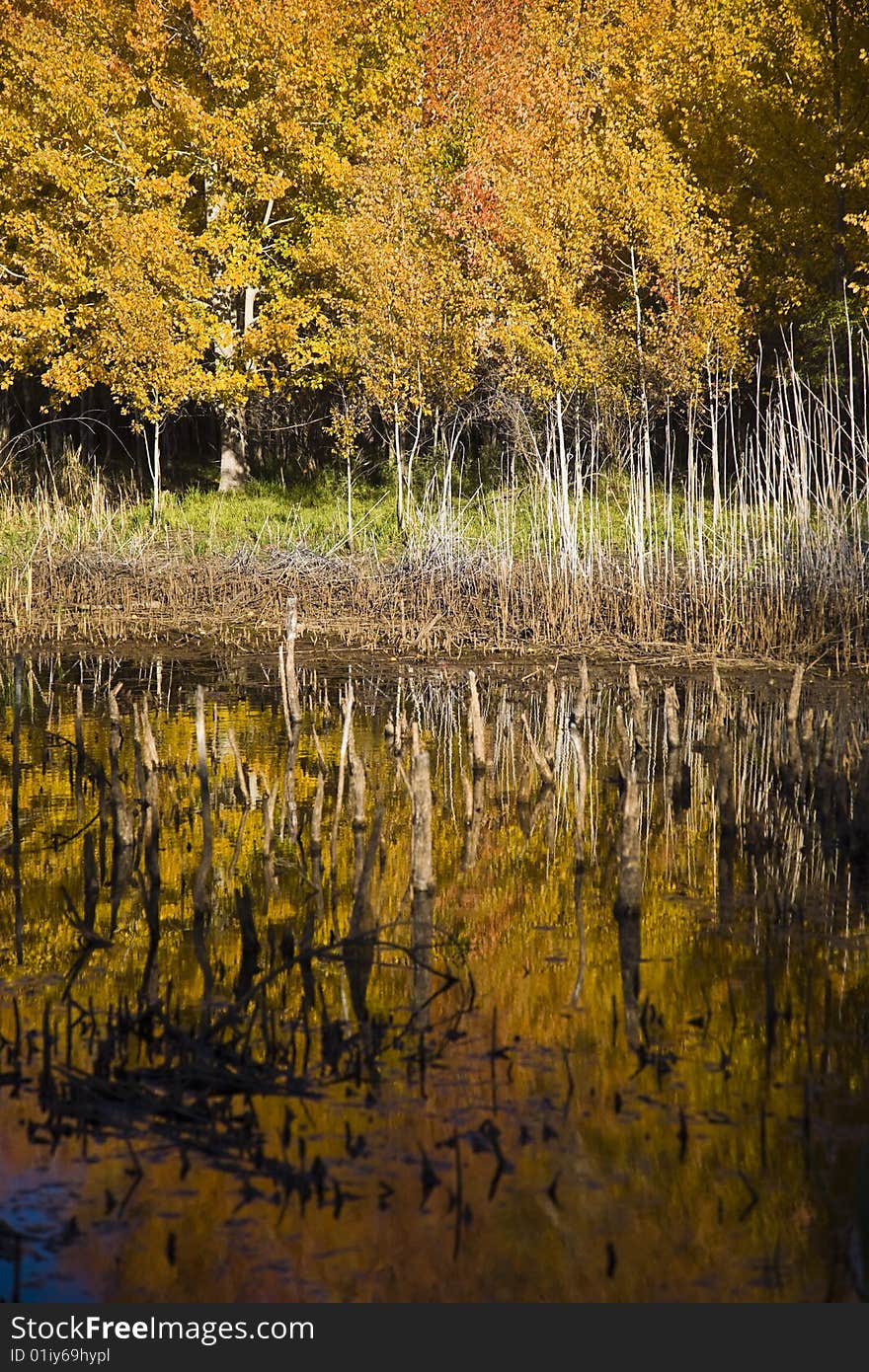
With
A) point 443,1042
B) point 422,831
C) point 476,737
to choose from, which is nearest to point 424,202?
point 476,737

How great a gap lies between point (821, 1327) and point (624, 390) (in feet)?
69.7

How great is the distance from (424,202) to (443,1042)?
753 inches

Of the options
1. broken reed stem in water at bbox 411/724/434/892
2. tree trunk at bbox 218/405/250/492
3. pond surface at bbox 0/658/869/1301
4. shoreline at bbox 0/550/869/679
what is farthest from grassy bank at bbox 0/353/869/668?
tree trunk at bbox 218/405/250/492

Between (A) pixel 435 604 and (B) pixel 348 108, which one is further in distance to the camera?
(B) pixel 348 108

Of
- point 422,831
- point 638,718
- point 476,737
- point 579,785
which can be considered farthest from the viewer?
point 638,718

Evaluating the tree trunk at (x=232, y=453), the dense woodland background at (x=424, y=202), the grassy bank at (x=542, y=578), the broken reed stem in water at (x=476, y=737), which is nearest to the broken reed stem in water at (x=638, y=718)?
the broken reed stem in water at (x=476, y=737)

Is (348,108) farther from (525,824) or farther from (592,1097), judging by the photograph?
(592,1097)

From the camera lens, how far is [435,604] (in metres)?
13.7

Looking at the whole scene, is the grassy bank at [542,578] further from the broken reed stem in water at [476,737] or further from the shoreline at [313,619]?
the broken reed stem in water at [476,737]

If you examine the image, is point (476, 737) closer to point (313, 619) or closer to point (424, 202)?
point (313, 619)

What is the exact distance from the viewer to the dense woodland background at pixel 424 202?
21.2 m

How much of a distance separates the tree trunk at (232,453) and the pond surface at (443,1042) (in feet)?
62.2

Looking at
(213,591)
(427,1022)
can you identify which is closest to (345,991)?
(427,1022)

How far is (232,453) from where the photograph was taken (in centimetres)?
2627
